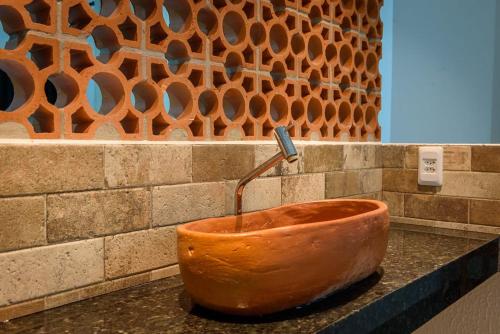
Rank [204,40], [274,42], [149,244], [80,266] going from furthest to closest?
[274,42] → [204,40] → [149,244] → [80,266]

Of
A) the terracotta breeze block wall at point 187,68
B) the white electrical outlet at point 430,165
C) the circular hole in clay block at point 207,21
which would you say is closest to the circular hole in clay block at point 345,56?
the terracotta breeze block wall at point 187,68

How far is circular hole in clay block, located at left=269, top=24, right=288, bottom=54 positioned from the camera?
1.28 metres

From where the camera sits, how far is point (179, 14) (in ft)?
3.40

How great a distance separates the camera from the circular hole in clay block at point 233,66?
114cm

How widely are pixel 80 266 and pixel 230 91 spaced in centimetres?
56

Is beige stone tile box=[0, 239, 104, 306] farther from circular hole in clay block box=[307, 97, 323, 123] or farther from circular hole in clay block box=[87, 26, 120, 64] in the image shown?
circular hole in clay block box=[307, 97, 323, 123]

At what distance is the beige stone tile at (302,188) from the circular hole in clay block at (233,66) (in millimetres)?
304

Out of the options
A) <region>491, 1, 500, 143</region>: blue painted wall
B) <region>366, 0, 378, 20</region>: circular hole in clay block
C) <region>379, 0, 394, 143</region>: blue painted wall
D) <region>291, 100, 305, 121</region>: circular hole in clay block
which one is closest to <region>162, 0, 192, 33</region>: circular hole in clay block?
<region>291, 100, 305, 121</region>: circular hole in clay block

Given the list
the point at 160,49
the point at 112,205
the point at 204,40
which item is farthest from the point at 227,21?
the point at 112,205

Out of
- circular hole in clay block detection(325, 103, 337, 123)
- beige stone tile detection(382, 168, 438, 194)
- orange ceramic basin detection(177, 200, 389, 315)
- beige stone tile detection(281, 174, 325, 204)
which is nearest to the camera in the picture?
orange ceramic basin detection(177, 200, 389, 315)

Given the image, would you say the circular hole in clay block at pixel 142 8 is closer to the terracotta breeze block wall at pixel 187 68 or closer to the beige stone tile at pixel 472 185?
the terracotta breeze block wall at pixel 187 68

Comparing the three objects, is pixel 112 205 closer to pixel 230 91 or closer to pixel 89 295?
pixel 89 295

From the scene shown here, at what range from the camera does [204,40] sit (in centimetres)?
106

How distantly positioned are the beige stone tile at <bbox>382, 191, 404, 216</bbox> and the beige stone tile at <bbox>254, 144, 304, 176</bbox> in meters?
0.52
